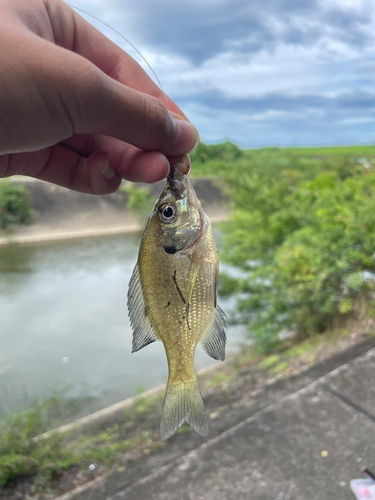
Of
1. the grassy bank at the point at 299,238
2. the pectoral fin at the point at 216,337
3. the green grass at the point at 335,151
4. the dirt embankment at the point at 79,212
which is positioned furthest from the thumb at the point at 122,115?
the green grass at the point at 335,151

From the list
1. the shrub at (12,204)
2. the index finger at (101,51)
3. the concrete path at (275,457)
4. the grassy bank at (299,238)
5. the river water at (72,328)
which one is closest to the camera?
the index finger at (101,51)

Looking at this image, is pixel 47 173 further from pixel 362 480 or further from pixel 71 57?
pixel 362 480

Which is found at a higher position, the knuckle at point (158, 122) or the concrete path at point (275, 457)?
the knuckle at point (158, 122)

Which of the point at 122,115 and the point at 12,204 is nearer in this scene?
the point at 122,115

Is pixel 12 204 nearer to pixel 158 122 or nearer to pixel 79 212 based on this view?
pixel 79 212

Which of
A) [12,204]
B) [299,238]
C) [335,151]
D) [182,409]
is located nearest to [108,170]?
[182,409]

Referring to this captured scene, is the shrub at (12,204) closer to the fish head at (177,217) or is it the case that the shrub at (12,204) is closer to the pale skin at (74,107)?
the pale skin at (74,107)

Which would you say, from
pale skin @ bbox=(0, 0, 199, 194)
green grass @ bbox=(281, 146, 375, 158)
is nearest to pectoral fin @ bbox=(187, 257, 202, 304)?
pale skin @ bbox=(0, 0, 199, 194)

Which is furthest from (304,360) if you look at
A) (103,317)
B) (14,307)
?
(14,307)

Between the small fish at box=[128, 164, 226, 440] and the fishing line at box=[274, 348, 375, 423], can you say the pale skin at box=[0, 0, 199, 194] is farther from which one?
the fishing line at box=[274, 348, 375, 423]
